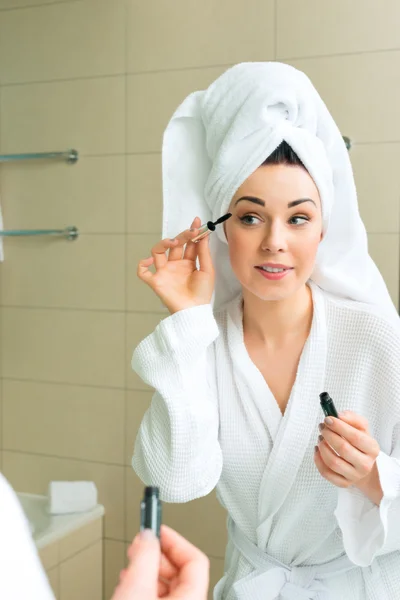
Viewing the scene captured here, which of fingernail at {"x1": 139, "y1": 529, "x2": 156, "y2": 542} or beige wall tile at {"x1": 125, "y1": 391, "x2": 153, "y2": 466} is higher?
fingernail at {"x1": 139, "y1": 529, "x2": 156, "y2": 542}

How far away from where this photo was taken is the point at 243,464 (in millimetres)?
1222

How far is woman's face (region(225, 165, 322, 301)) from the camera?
1.15m

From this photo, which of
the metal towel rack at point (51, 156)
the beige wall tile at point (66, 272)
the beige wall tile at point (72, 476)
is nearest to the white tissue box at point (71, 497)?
the beige wall tile at point (72, 476)

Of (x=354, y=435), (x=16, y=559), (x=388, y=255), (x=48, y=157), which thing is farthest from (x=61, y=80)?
(x=16, y=559)

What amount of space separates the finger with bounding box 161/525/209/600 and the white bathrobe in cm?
53

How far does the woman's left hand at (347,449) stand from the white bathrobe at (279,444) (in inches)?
3.4

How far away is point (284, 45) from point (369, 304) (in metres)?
1.11

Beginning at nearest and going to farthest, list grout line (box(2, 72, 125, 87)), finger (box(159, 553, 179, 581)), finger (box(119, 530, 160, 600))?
finger (box(119, 530, 160, 600)), finger (box(159, 553, 179, 581)), grout line (box(2, 72, 125, 87))

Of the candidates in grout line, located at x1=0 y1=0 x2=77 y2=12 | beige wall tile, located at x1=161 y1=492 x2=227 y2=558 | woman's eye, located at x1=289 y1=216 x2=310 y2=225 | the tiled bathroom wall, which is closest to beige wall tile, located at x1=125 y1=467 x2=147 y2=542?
the tiled bathroom wall

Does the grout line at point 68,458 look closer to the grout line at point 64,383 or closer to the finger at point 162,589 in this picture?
the grout line at point 64,383

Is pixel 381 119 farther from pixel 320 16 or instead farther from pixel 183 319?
pixel 183 319

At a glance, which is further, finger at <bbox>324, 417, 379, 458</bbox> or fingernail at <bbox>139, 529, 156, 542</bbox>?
finger at <bbox>324, 417, 379, 458</bbox>

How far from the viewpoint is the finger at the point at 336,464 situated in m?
1.02

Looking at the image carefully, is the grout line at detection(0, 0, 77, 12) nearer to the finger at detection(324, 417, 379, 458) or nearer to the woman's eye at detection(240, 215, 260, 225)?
the woman's eye at detection(240, 215, 260, 225)
